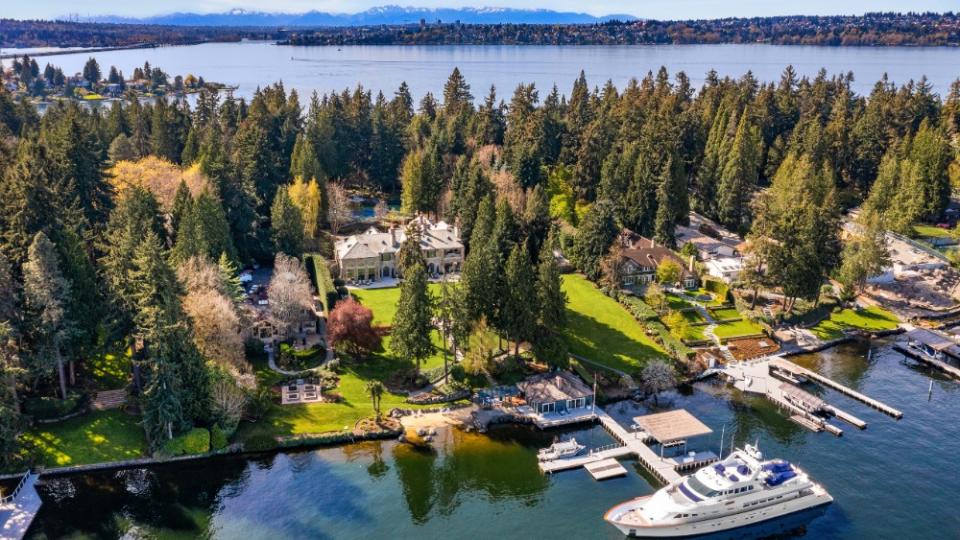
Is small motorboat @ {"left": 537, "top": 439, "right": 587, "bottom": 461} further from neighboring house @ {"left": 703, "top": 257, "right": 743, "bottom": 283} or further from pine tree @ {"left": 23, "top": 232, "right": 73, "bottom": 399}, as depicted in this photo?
neighboring house @ {"left": 703, "top": 257, "right": 743, "bottom": 283}

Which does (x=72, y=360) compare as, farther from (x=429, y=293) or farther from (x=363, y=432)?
(x=429, y=293)

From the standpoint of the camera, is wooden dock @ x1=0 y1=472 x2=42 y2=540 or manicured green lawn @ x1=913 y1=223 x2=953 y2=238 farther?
manicured green lawn @ x1=913 y1=223 x2=953 y2=238

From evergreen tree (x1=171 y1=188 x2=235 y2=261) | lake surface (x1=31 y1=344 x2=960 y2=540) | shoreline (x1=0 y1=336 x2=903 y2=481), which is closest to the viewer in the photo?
lake surface (x1=31 y1=344 x2=960 y2=540)

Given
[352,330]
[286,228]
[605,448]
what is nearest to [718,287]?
[605,448]

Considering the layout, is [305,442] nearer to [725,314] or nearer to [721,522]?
[721,522]

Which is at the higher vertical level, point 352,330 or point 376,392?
point 352,330

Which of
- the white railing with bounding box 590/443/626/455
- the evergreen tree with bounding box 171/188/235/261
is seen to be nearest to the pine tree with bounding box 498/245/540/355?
the white railing with bounding box 590/443/626/455
